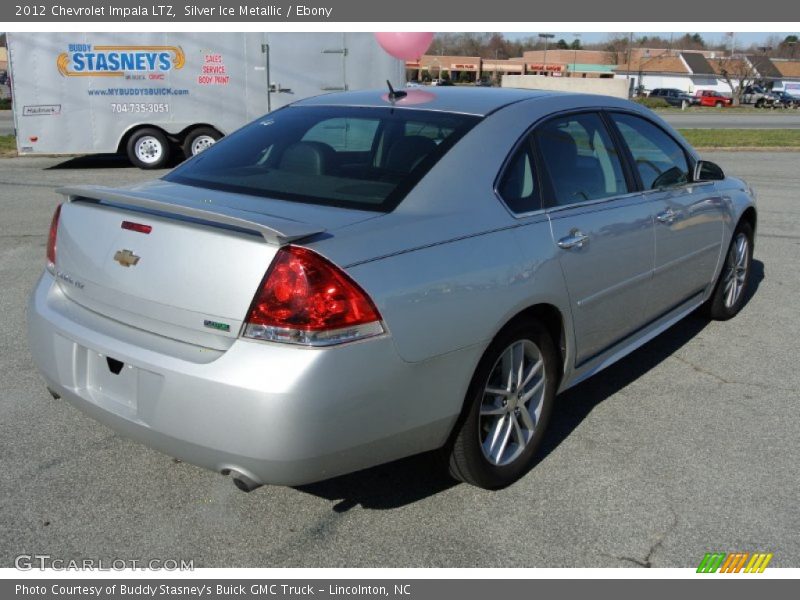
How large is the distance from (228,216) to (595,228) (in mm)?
1842

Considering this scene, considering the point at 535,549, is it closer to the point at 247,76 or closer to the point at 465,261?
the point at 465,261

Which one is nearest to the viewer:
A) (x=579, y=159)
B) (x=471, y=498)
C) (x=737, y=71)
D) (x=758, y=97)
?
(x=471, y=498)

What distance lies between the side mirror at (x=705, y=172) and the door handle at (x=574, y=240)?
5.41 feet

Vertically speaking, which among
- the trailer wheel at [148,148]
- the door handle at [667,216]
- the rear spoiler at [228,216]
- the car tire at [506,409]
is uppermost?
the rear spoiler at [228,216]

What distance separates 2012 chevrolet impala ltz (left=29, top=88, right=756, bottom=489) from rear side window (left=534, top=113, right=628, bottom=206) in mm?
16

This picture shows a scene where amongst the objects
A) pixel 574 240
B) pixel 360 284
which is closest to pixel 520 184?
pixel 574 240

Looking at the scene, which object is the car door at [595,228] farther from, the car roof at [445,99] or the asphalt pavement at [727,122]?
the asphalt pavement at [727,122]

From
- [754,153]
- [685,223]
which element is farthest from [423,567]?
[754,153]

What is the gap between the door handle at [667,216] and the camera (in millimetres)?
4332

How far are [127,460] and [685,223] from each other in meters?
3.30

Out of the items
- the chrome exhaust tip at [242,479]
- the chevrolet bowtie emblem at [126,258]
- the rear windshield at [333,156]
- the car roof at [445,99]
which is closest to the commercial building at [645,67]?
the car roof at [445,99]

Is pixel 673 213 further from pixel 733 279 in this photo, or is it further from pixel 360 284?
pixel 360 284

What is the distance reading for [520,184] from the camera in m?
3.48

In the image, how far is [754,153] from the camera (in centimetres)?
1942
